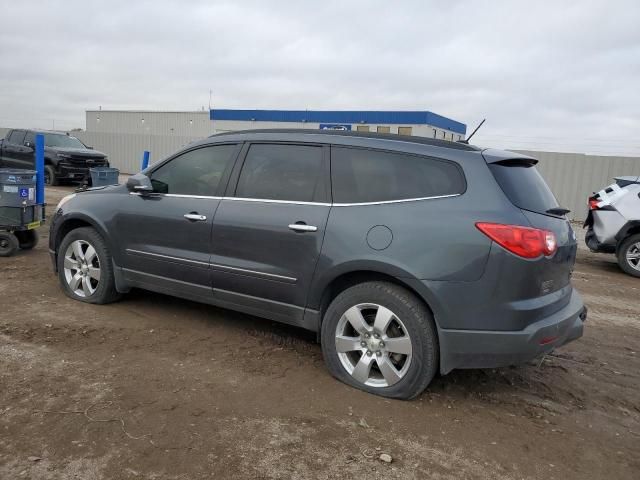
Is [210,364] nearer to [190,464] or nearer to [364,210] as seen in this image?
[190,464]

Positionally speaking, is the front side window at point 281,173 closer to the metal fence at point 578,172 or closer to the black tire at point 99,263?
the black tire at point 99,263

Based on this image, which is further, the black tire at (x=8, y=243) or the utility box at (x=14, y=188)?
the black tire at (x=8, y=243)

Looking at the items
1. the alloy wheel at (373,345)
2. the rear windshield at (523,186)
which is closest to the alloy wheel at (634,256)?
the rear windshield at (523,186)

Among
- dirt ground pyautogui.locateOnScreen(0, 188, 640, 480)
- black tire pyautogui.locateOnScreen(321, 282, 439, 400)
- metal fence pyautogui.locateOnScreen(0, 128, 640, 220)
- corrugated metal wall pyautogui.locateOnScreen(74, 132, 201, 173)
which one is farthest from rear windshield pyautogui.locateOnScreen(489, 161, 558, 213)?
corrugated metal wall pyautogui.locateOnScreen(74, 132, 201, 173)

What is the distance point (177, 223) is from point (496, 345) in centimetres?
271

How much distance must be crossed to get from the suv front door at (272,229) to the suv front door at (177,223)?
0.45 feet

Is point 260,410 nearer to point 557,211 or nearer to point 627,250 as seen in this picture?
point 557,211

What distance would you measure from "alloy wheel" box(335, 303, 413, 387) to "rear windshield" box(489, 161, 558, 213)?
109 centimetres

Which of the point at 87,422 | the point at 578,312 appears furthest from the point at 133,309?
the point at 578,312

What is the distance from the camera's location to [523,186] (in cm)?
347

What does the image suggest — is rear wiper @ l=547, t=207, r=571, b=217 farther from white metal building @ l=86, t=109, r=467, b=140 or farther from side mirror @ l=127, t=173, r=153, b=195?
white metal building @ l=86, t=109, r=467, b=140

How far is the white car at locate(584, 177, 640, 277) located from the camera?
340 inches

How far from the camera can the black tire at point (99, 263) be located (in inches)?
194

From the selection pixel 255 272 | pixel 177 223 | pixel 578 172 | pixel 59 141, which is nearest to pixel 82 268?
pixel 177 223
